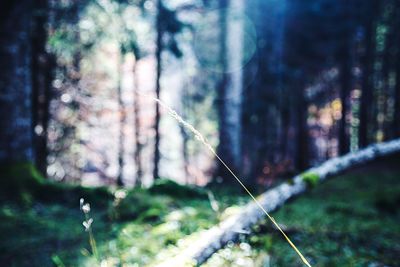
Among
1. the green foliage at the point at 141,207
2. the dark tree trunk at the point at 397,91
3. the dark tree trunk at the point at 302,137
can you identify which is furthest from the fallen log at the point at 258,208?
the dark tree trunk at the point at 397,91

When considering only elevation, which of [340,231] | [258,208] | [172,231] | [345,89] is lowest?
[340,231]

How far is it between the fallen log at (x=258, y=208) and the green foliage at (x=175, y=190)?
2723 mm

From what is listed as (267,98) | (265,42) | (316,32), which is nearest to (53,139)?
(267,98)

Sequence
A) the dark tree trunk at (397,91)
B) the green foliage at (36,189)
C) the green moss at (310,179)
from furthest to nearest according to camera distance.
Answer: the dark tree trunk at (397,91)
the green foliage at (36,189)
the green moss at (310,179)

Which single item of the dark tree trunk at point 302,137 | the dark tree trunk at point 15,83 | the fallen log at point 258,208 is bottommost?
the dark tree trunk at point 302,137

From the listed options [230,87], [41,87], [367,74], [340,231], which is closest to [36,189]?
[340,231]

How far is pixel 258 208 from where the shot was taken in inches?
144

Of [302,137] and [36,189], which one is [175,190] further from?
[302,137]

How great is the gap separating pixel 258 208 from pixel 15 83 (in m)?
5.70

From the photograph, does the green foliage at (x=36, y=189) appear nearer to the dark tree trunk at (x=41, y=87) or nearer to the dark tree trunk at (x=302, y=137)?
the dark tree trunk at (x=41, y=87)

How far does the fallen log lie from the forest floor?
0.28 m

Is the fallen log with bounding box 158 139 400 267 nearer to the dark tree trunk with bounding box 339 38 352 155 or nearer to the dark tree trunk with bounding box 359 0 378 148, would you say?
the dark tree trunk with bounding box 339 38 352 155

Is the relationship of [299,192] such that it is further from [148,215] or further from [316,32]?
[316,32]

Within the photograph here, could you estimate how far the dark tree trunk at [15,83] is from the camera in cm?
667
